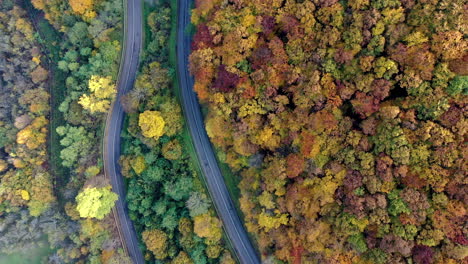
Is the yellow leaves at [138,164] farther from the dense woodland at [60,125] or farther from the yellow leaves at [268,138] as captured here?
the yellow leaves at [268,138]

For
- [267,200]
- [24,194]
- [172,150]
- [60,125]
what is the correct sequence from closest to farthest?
[267,200] → [172,150] → [24,194] → [60,125]

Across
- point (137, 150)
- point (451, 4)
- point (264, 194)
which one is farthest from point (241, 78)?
point (451, 4)

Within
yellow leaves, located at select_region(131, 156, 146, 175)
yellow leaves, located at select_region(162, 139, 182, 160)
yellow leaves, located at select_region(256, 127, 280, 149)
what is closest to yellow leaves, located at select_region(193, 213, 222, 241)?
yellow leaves, located at select_region(162, 139, 182, 160)

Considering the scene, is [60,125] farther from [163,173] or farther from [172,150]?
[172,150]

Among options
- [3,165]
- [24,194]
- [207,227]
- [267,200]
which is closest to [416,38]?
[267,200]

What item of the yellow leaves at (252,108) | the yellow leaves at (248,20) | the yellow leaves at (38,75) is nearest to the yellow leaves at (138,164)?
the yellow leaves at (252,108)

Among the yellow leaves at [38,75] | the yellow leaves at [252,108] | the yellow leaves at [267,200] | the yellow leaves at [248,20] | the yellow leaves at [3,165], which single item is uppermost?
the yellow leaves at [38,75]

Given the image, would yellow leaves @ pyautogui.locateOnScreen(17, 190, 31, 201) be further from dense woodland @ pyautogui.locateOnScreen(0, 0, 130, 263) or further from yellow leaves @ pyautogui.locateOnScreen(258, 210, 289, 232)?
yellow leaves @ pyautogui.locateOnScreen(258, 210, 289, 232)
